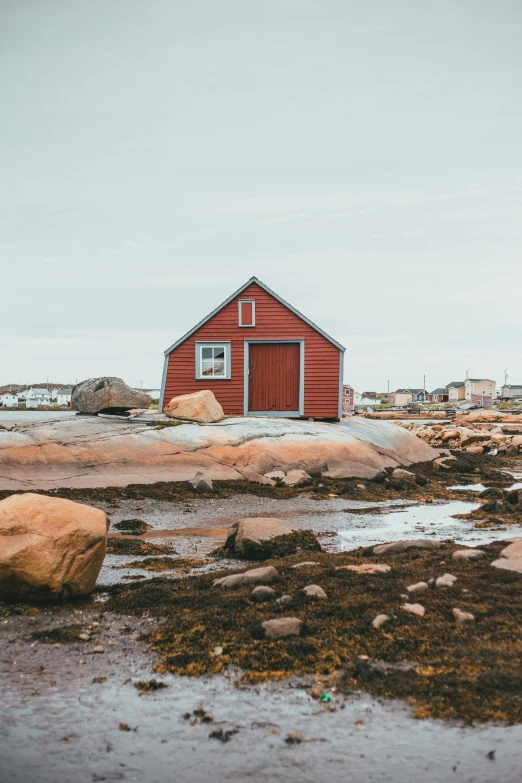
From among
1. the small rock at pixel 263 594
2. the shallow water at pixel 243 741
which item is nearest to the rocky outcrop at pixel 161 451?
the small rock at pixel 263 594

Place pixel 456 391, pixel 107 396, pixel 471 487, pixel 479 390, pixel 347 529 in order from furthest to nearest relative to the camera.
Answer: pixel 456 391 < pixel 479 390 < pixel 107 396 < pixel 471 487 < pixel 347 529

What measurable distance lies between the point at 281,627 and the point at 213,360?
66.4 feet

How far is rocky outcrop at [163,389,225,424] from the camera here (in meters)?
20.8

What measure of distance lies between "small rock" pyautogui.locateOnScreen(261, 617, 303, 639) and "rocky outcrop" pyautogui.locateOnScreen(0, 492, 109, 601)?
2459 millimetres

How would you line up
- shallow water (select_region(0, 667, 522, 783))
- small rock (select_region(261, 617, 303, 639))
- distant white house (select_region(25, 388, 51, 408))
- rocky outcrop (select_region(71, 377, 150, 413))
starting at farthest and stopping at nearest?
distant white house (select_region(25, 388, 51, 408))
rocky outcrop (select_region(71, 377, 150, 413))
small rock (select_region(261, 617, 303, 639))
shallow water (select_region(0, 667, 522, 783))

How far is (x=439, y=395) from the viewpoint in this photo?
15850 cm

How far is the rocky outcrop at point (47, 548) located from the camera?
23.0 ft

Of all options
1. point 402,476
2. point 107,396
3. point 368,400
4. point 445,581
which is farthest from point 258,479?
point 368,400

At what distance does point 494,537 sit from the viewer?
10633 millimetres

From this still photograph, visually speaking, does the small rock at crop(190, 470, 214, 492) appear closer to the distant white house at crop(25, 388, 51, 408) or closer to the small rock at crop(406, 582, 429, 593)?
the small rock at crop(406, 582, 429, 593)

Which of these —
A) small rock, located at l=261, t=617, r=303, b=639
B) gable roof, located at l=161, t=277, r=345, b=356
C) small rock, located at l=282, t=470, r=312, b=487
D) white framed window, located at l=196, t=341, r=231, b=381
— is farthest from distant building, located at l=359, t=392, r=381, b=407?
small rock, located at l=261, t=617, r=303, b=639

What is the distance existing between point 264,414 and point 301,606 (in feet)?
63.5

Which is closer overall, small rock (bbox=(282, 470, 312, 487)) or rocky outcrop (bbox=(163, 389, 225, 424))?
small rock (bbox=(282, 470, 312, 487))

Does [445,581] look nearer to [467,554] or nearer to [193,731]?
[467,554]
